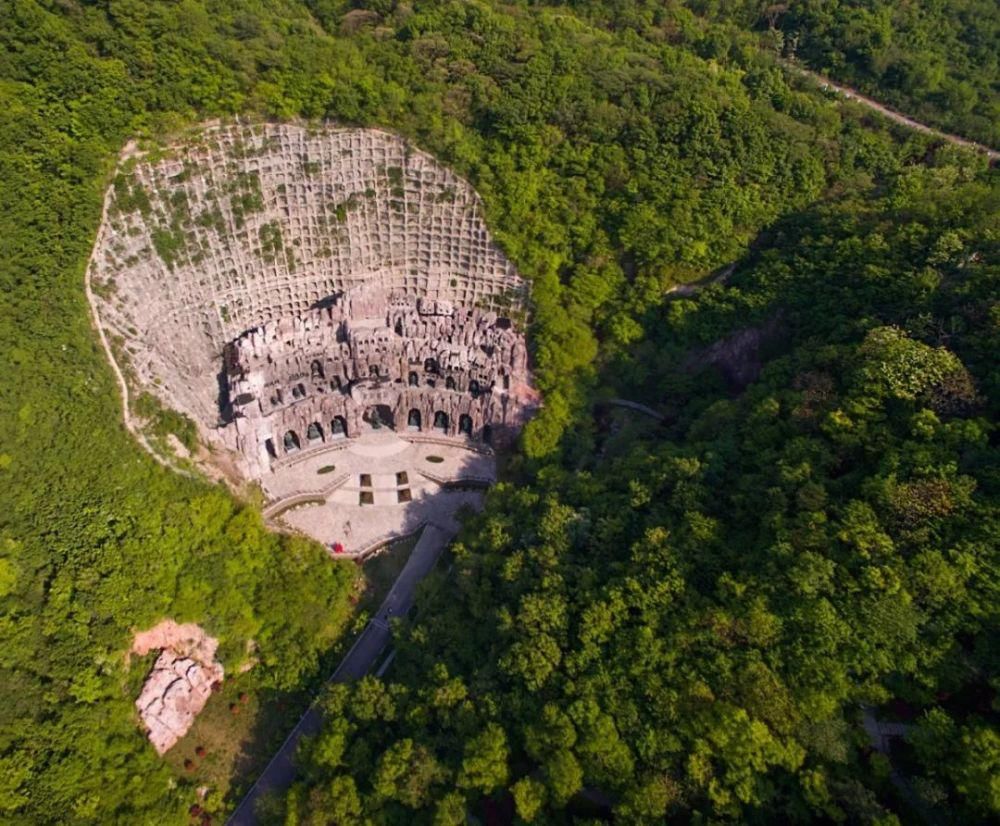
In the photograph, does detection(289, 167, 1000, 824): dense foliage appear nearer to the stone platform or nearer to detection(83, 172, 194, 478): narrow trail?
the stone platform

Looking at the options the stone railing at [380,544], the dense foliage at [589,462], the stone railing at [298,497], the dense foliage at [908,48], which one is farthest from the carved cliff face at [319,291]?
the dense foliage at [908,48]

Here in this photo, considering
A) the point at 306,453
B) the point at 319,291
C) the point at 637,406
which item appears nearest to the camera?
the point at 306,453

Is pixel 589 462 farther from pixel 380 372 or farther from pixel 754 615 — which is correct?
pixel 754 615

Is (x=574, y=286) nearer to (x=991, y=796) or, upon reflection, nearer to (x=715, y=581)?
(x=715, y=581)

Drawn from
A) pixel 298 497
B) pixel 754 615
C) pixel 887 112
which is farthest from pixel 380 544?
pixel 887 112

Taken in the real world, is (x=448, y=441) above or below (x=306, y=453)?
above

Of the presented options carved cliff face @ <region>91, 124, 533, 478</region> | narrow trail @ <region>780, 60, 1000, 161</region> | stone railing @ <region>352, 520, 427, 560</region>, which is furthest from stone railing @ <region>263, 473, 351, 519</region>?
narrow trail @ <region>780, 60, 1000, 161</region>
